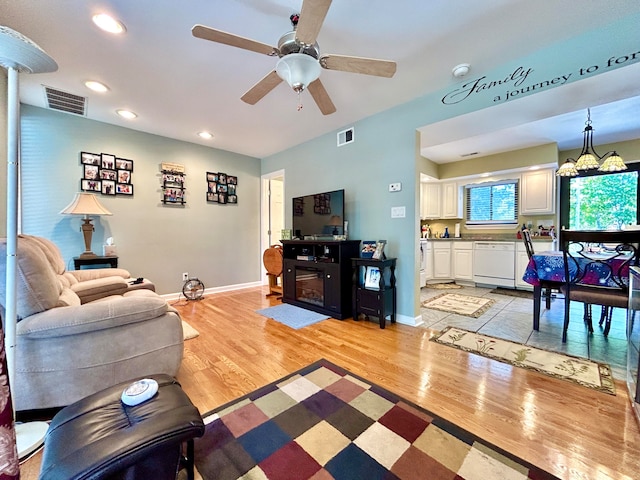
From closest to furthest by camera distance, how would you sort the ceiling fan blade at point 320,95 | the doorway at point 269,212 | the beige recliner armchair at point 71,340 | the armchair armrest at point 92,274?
the beige recliner armchair at point 71,340 → the ceiling fan blade at point 320,95 → the armchair armrest at point 92,274 → the doorway at point 269,212

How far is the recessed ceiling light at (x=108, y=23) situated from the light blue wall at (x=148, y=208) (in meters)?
2.19

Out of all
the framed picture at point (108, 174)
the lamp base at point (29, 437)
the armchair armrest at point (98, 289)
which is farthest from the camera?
the framed picture at point (108, 174)

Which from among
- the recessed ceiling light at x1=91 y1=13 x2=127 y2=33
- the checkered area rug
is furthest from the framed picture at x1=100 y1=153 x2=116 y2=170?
the checkered area rug

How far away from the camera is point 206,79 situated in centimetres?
251

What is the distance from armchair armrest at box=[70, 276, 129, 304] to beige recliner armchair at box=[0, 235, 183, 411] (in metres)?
0.81

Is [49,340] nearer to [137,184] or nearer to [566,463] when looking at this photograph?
[566,463]

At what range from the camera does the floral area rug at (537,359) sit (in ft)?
6.02

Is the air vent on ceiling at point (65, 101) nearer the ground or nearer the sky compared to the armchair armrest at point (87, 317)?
nearer the sky

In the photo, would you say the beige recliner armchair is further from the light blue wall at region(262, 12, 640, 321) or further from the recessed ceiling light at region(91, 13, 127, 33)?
the light blue wall at region(262, 12, 640, 321)

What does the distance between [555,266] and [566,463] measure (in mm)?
2033

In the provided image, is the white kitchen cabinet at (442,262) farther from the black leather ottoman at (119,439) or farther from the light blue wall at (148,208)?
the black leather ottoman at (119,439)

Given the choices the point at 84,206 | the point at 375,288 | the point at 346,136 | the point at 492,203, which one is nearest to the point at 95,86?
the point at 84,206

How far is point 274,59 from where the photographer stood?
2219mm

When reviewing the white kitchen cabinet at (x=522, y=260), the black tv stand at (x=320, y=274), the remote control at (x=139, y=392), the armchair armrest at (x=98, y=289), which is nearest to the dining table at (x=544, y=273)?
the black tv stand at (x=320, y=274)
